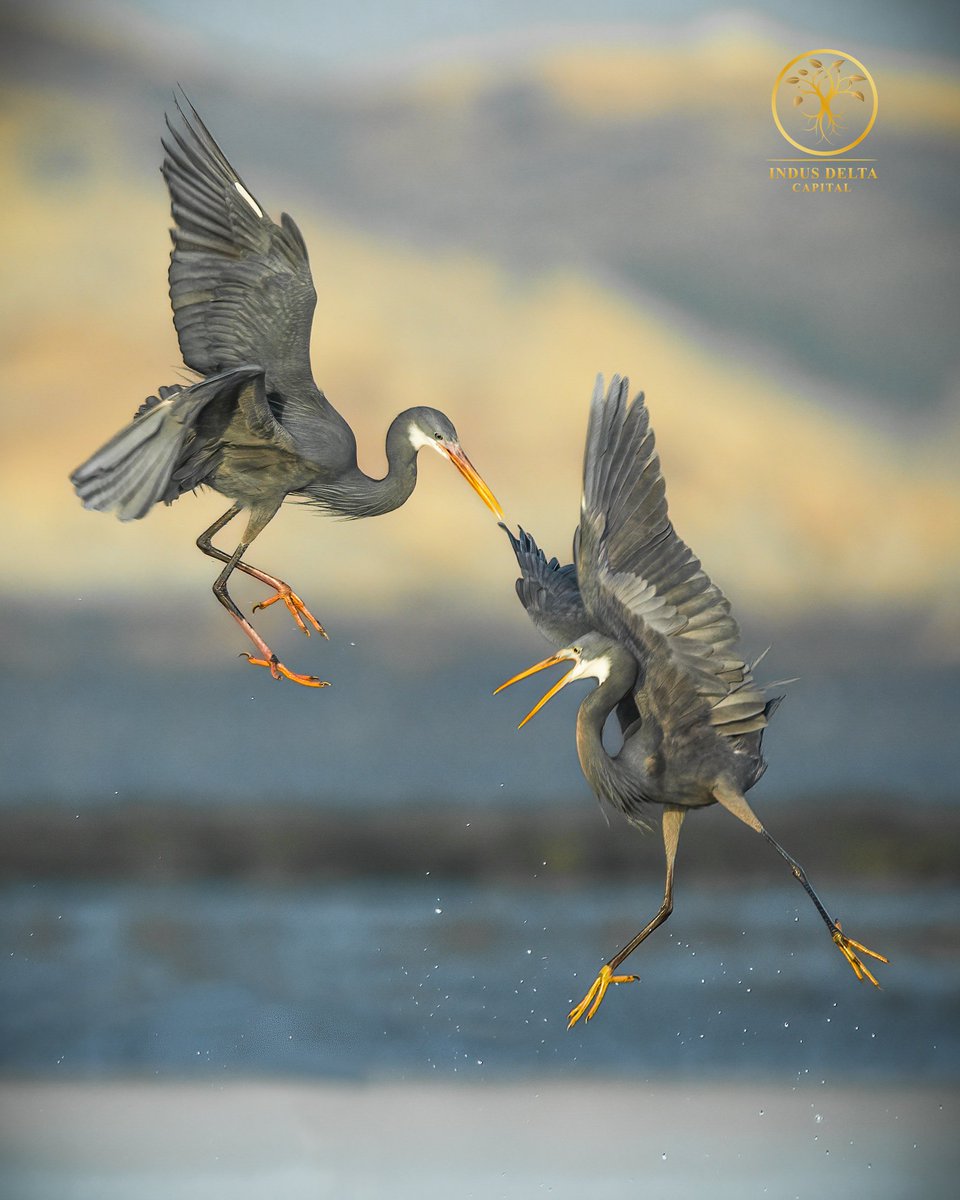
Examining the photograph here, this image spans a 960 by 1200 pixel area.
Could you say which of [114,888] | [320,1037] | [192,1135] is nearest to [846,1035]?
[320,1037]

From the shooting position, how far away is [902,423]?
5.09 m

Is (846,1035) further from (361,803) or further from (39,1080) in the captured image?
(39,1080)

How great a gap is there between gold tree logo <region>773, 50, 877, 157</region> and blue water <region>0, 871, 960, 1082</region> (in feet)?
6.82

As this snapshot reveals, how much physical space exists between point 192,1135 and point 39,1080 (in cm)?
55

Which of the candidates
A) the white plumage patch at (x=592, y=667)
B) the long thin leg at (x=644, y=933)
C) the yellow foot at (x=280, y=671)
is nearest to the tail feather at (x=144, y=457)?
the yellow foot at (x=280, y=671)

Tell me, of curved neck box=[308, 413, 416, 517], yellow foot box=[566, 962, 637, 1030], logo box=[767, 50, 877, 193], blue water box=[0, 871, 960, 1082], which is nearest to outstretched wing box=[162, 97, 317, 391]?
curved neck box=[308, 413, 416, 517]

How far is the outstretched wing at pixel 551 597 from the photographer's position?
3779mm

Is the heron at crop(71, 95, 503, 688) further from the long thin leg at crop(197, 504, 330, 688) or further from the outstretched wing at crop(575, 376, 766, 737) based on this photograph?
the outstretched wing at crop(575, 376, 766, 737)

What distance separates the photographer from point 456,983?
4.93m

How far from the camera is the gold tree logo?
16.3 ft

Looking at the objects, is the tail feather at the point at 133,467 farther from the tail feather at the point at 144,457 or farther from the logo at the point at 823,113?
the logo at the point at 823,113

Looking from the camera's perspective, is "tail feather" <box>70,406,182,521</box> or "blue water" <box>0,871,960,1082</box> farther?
"blue water" <box>0,871,960,1082</box>

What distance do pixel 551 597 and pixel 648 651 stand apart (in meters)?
0.31

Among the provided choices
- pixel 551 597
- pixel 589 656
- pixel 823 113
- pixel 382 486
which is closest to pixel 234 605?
pixel 382 486
